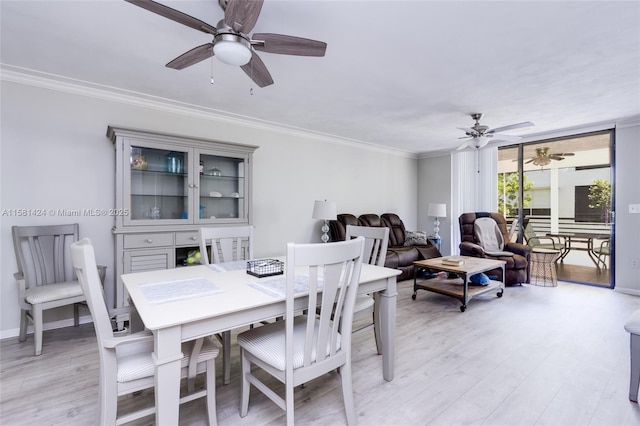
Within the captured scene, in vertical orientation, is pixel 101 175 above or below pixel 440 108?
below

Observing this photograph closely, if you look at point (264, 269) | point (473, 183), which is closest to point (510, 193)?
point (473, 183)

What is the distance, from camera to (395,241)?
5.52 metres

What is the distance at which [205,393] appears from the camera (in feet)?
5.12

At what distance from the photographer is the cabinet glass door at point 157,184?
9.79 ft

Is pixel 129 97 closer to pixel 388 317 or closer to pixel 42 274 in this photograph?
pixel 42 274

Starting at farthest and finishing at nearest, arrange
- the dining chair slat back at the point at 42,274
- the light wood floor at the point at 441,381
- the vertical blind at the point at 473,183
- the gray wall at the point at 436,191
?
the gray wall at the point at 436,191 < the vertical blind at the point at 473,183 < the dining chair slat back at the point at 42,274 < the light wood floor at the point at 441,381

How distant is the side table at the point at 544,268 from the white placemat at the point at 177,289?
4917mm

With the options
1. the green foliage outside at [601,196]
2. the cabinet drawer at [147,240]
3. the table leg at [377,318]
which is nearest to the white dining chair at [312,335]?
the table leg at [377,318]

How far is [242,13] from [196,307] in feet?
4.57

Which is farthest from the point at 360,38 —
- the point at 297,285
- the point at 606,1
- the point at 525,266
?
the point at 525,266

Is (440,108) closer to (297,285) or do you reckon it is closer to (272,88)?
(272,88)

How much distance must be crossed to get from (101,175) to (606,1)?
4.16 meters

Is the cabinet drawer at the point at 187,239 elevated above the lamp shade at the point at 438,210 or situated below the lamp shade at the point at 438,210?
below

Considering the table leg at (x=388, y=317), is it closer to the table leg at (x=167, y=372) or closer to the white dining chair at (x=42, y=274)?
the table leg at (x=167, y=372)
